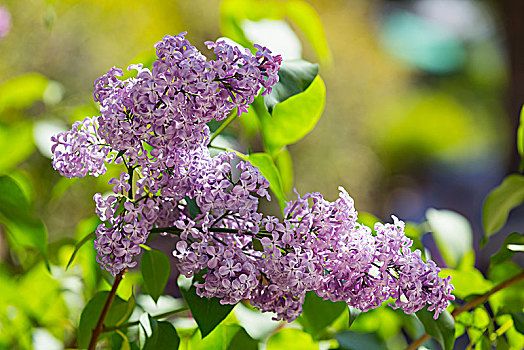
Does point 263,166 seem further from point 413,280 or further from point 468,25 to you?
point 468,25

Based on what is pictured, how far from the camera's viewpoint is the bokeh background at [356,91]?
1.26 ft

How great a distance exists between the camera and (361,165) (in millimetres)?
2258

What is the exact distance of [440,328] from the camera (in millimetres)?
208

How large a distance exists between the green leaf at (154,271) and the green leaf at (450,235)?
0.15m

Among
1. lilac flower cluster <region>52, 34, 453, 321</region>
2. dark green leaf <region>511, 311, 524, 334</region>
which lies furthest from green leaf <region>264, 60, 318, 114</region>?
dark green leaf <region>511, 311, 524, 334</region>

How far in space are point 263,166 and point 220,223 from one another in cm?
4

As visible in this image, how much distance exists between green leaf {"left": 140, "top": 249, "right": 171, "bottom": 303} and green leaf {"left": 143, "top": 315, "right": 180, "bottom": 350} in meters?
0.01

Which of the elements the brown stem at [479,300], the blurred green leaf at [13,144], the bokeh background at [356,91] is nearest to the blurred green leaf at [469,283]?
the brown stem at [479,300]

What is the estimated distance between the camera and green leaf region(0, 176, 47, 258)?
0.22 m

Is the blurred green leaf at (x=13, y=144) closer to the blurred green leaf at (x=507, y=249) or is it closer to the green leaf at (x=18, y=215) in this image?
the green leaf at (x=18, y=215)

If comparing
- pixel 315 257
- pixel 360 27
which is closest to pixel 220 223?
pixel 315 257

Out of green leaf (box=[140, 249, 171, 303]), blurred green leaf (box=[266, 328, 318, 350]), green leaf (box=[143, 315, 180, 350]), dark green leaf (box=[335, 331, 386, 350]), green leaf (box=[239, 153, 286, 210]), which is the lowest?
dark green leaf (box=[335, 331, 386, 350])

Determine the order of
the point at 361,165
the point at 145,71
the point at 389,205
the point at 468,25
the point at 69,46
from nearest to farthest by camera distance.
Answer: the point at 145,71 → the point at 69,46 → the point at 361,165 → the point at 389,205 → the point at 468,25

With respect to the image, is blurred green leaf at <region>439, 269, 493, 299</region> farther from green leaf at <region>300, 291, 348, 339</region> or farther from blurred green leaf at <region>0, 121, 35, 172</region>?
blurred green leaf at <region>0, 121, 35, 172</region>
